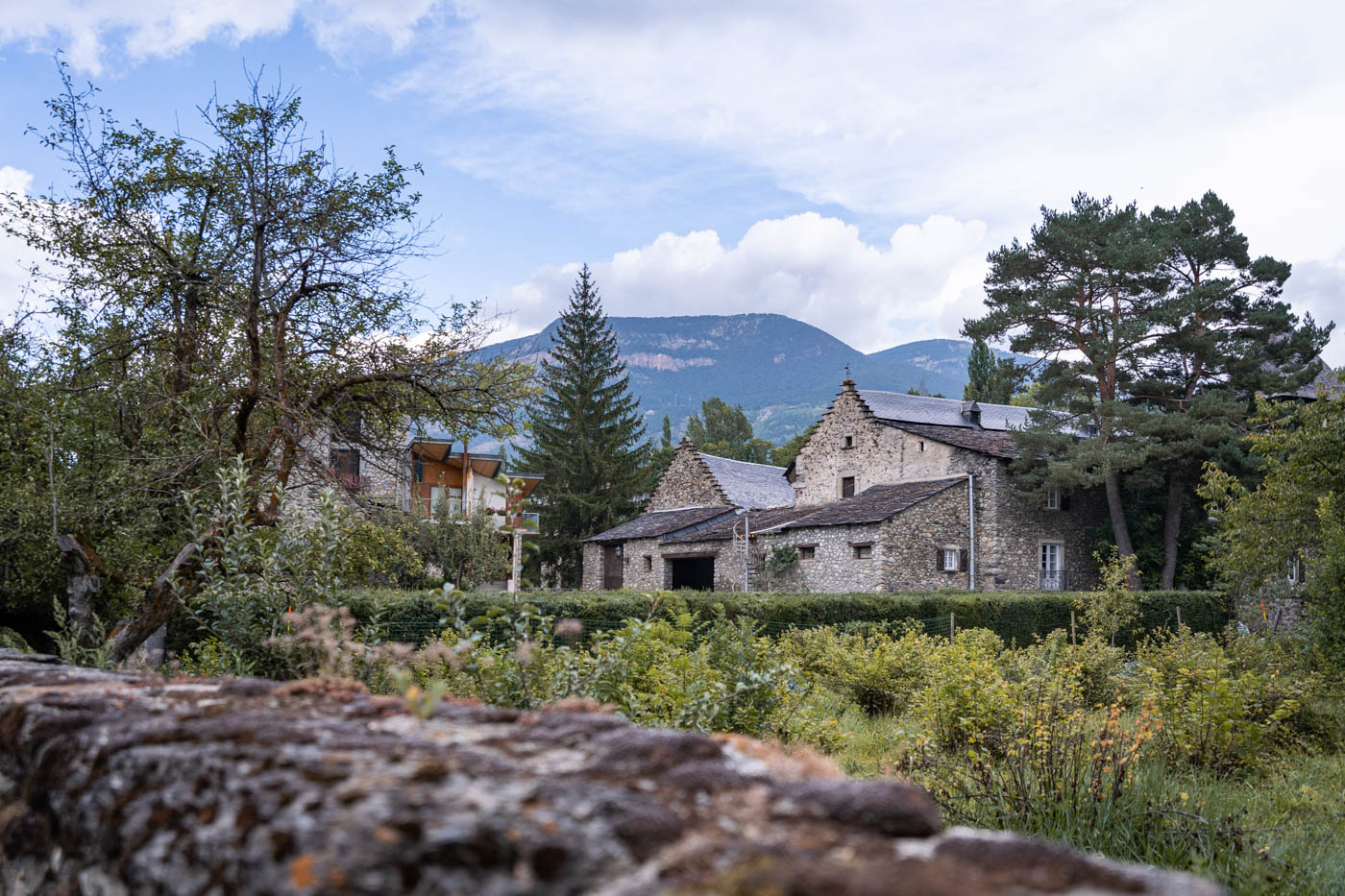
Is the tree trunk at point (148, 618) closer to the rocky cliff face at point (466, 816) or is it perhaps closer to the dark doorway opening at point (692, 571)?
the rocky cliff face at point (466, 816)

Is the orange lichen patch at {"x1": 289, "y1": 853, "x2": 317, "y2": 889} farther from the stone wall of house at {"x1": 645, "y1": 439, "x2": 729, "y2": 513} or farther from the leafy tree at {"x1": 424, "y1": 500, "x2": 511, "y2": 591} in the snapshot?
the stone wall of house at {"x1": 645, "y1": 439, "x2": 729, "y2": 513}

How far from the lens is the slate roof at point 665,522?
105 feet

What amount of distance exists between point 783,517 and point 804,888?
29745mm

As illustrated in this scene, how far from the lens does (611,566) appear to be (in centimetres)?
→ 3522

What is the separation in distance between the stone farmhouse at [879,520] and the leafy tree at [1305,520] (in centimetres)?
1209

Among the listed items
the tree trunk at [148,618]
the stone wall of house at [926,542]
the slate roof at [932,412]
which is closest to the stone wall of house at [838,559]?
the stone wall of house at [926,542]

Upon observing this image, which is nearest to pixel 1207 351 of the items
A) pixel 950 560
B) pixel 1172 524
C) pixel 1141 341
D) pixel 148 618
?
pixel 1141 341

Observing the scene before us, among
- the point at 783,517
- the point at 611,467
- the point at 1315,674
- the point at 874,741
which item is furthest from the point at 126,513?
the point at 611,467

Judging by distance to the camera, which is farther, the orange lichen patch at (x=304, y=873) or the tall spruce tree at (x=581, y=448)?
the tall spruce tree at (x=581, y=448)

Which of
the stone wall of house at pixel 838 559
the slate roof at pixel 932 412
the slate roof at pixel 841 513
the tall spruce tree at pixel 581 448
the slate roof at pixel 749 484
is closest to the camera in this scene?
the stone wall of house at pixel 838 559

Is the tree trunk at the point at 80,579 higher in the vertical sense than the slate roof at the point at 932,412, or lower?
lower

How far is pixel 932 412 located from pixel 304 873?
106 ft

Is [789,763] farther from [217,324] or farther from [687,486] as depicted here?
[687,486]

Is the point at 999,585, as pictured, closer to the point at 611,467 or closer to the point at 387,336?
the point at 611,467
